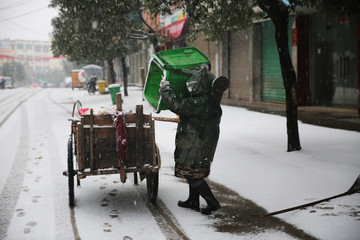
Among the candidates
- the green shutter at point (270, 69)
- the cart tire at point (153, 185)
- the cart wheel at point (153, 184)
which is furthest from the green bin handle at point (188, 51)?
the green shutter at point (270, 69)

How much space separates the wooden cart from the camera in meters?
4.89

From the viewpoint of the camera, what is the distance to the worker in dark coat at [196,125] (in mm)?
4688

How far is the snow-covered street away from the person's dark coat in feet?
2.19

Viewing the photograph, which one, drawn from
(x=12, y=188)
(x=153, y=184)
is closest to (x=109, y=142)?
(x=153, y=184)

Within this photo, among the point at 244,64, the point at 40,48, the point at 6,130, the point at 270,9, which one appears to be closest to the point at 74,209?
the point at 270,9

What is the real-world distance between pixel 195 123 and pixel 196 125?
0.03 meters

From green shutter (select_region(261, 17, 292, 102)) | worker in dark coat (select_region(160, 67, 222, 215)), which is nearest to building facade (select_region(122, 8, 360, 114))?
green shutter (select_region(261, 17, 292, 102))

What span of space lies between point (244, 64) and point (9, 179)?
15.9 m

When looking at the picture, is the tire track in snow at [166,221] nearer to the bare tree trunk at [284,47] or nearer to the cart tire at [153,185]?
the cart tire at [153,185]

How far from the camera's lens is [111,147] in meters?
4.99

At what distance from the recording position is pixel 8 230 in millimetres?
4469

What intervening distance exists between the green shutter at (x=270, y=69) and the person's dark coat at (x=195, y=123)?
13.6m

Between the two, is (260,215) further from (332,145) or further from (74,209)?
(332,145)

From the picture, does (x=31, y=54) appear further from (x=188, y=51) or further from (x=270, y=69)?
(x=188, y=51)
